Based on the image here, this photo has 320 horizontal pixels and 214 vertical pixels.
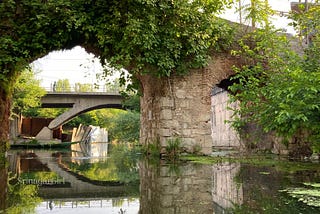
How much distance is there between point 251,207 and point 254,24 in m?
8.99

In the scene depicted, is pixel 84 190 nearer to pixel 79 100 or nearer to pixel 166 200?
pixel 166 200

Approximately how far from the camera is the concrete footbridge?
31703mm

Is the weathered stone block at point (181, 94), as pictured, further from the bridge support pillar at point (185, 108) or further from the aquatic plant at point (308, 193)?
the aquatic plant at point (308, 193)

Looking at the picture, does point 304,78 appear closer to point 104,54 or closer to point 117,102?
point 104,54

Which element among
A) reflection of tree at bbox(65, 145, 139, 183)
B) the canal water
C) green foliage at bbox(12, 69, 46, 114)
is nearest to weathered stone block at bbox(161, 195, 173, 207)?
the canal water

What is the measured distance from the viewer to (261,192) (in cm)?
365

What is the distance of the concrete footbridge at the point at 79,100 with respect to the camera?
104 ft

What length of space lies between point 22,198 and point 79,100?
29.3 metres

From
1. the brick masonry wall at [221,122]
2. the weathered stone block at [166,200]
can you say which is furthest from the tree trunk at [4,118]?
the brick masonry wall at [221,122]

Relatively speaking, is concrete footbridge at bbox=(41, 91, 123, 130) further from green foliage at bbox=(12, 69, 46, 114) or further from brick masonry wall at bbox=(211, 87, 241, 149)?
brick masonry wall at bbox=(211, 87, 241, 149)

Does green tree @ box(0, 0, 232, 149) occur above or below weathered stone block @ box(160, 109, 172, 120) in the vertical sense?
above

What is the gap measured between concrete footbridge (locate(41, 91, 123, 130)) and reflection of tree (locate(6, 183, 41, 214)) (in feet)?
89.4

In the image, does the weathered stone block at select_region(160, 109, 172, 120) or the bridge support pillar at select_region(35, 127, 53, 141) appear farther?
the bridge support pillar at select_region(35, 127, 53, 141)

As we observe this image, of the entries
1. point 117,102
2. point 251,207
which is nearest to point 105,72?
point 251,207
